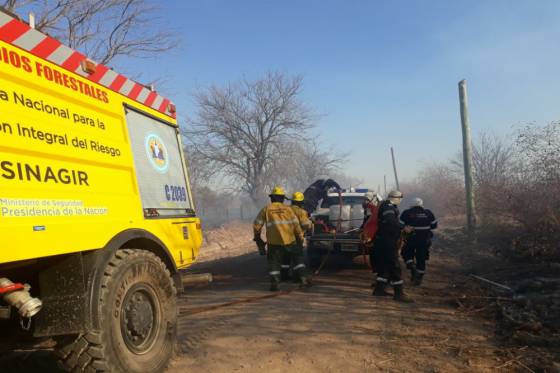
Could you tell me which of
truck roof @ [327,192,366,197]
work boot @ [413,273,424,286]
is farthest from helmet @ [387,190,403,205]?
truck roof @ [327,192,366,197]

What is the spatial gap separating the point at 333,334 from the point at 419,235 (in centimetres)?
368

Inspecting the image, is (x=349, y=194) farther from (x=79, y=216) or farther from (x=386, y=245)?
(x=79, y=216)

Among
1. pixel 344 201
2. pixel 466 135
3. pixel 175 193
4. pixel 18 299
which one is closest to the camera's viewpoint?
pixel 18 299

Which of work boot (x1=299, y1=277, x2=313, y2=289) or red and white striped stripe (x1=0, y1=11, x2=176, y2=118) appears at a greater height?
red and white striped stripe (x1=0, y1=11, x2=176, y2=118)

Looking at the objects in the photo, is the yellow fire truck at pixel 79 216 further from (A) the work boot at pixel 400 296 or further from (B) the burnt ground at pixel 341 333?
(A) the work boot at pixel 400 296

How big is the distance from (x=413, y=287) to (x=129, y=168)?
5.76 m

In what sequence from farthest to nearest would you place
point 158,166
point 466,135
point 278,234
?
point 466,135
point 278,234
point 158,166

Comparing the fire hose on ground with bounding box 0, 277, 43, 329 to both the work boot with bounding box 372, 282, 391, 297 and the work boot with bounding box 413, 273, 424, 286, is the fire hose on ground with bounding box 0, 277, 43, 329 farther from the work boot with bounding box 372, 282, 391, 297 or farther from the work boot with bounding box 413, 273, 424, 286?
the work boot with bounding box 413, 273, 424, 286

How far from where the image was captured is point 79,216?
2752mm

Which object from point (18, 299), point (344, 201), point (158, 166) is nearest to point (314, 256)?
point (344, 201)

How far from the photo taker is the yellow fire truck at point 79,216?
Answer: 2389 mm

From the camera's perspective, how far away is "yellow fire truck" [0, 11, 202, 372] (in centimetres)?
239

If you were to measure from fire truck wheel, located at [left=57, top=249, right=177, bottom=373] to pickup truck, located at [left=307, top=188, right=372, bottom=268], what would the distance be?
17.8ft

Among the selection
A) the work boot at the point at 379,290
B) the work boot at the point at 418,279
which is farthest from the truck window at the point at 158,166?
the work boot at the point at 418,279
